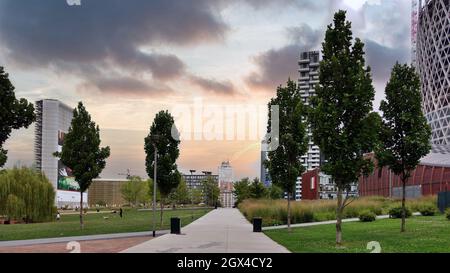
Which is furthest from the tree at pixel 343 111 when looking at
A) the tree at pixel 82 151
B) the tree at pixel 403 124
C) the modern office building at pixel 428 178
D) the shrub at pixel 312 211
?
the modern office building at pixel 428 178

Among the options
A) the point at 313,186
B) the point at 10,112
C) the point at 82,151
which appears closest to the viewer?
the point at 10,112

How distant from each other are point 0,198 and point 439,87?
112 m

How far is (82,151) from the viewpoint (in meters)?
32.2

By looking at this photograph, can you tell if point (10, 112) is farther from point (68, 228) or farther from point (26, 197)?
point (26, 197)

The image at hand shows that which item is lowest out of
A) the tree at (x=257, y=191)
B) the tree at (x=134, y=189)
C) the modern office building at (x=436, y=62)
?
the tree at (x=134, y=189)

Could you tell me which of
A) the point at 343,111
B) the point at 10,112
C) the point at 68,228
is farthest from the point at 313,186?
the point at 10,112

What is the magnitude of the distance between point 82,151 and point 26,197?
80.5 feet

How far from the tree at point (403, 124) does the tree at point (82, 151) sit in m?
17.9

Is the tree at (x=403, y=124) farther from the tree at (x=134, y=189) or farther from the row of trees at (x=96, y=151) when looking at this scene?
the tree at (x=134, y=189)

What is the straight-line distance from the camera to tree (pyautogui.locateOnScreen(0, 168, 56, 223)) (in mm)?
50781

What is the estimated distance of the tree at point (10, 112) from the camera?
13.4 metres

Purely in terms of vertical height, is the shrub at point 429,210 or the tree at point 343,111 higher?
the tree at point 343,111

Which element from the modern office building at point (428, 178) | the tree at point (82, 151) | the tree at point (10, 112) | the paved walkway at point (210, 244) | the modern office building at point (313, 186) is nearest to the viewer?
the tree at point (10, 112)
